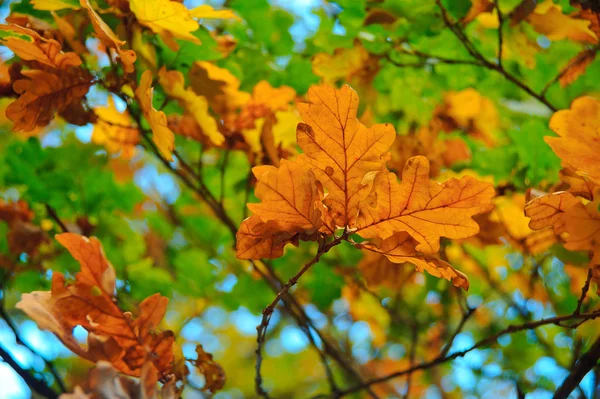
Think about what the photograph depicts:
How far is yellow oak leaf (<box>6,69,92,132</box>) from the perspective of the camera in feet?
2.81

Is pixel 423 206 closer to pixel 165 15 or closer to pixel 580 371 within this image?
pixel 580 371

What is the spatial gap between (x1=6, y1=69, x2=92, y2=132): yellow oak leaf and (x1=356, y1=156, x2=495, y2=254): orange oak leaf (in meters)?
0.52

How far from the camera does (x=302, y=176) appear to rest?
69 cm

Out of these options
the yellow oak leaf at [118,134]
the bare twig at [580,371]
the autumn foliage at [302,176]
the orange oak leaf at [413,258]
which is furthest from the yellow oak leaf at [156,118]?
the bare twig at [580,371]

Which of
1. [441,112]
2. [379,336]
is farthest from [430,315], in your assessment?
[441,112]

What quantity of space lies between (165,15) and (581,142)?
0.63 metres

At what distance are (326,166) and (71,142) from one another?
1.18m

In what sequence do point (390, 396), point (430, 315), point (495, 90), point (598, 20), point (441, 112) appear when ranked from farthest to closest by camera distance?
1. point (390, 396)
2. point (430, 315)
3. point (441, 112)
4. point (495, 90)
5. point (598, 20)

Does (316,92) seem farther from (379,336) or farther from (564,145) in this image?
(379,336)

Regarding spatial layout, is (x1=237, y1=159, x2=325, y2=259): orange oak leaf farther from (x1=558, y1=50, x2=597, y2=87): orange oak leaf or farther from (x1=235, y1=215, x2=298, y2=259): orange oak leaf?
(x1=558, y1=50, x2=597, y2=87): orange oak leaf

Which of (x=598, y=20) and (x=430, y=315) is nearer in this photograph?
(x=598, y=20)

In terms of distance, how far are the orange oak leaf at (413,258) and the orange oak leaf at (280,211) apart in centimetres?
9

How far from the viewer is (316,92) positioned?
713mm

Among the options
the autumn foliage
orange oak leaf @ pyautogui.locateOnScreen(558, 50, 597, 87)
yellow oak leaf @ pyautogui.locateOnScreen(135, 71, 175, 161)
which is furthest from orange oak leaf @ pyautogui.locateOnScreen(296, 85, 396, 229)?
orange oak leaf @ pyautogui.locateOnScreen(558, 50, 597, 87)
